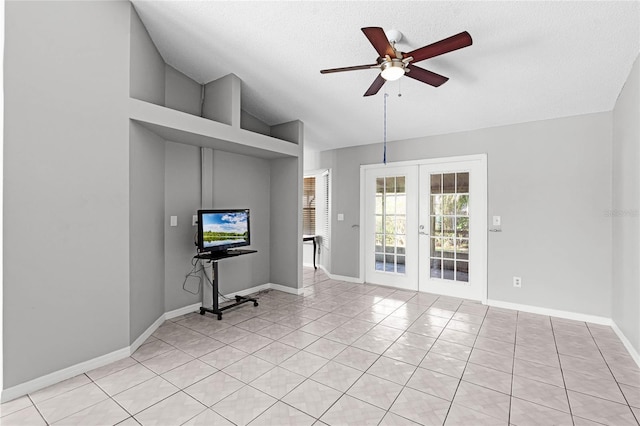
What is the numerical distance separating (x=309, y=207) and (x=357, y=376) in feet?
16.6

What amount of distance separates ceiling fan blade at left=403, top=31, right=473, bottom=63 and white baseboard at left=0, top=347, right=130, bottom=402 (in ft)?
11.1

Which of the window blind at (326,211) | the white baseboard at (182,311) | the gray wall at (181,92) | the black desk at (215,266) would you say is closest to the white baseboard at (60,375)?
the white baseboard at (182,311)

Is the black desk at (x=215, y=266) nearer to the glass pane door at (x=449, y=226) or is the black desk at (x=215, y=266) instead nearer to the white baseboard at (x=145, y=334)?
the white baseboard at (x=145, y=334)

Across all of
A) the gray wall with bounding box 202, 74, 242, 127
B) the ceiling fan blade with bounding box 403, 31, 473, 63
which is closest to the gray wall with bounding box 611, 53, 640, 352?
the ceiling fan blade with bounding box 403, 31, 473, 63

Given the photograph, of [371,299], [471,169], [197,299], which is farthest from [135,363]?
[471,169]

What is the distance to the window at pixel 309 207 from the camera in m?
7.12

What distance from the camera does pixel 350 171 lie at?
5477mm

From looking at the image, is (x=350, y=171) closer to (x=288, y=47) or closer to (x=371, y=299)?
(x=371, y=299)

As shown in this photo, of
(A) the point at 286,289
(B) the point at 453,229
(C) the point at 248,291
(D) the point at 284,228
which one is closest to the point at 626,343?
(B) the point at 453,229

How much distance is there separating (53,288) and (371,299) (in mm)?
3548

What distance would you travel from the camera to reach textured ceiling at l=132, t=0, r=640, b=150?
2309 mm

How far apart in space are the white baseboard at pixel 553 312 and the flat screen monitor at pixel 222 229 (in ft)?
11.4

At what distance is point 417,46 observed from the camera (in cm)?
268

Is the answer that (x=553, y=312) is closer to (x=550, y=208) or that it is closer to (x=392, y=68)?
(x=550, y=208)
